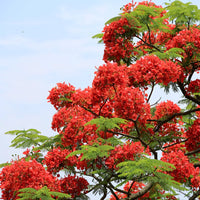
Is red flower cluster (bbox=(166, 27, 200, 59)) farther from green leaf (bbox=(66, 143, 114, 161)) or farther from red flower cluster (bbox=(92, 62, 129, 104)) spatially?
green leaf (bbox=(66, 143, 114, 161))

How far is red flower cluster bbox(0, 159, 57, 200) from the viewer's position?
7.99 meters

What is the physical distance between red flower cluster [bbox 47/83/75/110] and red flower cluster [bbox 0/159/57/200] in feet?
8.72

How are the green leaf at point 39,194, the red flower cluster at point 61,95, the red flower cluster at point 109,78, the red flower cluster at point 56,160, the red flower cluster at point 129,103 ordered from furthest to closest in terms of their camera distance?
the red flower cluster at point 61,95
the red flower cluster at point 56,160
the red flower cluster at point 109,78
the red flower cluster at point 129,103
the green leaf at point 39,194

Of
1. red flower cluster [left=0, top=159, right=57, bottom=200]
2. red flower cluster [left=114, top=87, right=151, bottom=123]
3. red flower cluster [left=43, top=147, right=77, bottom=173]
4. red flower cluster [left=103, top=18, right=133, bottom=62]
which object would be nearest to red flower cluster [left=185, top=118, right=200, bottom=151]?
red flower cluster [left=114, top=87, right=151, bottom=123]

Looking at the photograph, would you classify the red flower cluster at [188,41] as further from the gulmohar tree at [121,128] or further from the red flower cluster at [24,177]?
the red flower cluster at [24,177]

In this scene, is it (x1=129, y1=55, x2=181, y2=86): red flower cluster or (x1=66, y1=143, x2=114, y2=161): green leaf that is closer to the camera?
(x1=66, y1=143, x2=114, y2=161): green leaf

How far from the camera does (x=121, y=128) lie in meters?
10.1

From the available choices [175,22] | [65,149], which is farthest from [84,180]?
[175,22]

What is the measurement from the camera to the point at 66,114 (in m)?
9.59

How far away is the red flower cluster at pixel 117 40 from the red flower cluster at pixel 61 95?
1635 millimetres

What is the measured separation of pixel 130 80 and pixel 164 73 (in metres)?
1.15

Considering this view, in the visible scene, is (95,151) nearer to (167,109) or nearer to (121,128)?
(121,128)

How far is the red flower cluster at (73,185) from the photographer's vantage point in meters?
9.55

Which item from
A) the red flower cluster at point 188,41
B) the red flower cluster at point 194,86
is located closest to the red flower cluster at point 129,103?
the red flower cluster at point 188,41
